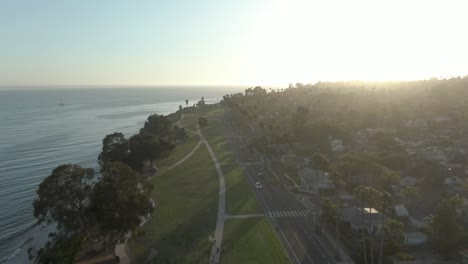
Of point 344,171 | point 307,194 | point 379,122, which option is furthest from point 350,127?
point 307,194

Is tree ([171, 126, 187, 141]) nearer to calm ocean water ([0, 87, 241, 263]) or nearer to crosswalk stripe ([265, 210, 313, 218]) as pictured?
calm ocean water ([0, 87, 241, 263])

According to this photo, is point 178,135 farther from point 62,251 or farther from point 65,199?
point 62,251

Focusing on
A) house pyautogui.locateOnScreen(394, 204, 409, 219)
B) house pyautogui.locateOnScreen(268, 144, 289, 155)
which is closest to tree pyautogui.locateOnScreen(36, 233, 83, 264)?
house pyautogui.locateOnScreen(394, 204, 409, 219)

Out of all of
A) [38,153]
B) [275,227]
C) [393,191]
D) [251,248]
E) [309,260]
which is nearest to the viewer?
[309,260]

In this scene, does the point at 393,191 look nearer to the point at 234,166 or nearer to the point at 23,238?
the point at 234,166

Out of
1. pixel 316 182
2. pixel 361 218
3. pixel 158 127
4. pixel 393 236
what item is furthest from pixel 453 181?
pixel 158 127

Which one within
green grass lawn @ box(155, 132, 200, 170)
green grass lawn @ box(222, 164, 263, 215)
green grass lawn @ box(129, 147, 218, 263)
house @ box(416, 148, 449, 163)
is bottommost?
green grass lawn @ box(129, 147, 218, 263)
